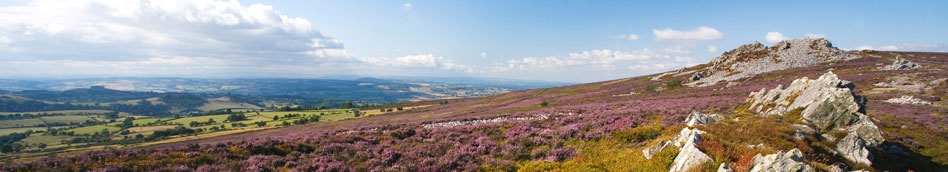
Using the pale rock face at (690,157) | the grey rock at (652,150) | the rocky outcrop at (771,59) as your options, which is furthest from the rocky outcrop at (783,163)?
the rocky outcrop at (771,59)

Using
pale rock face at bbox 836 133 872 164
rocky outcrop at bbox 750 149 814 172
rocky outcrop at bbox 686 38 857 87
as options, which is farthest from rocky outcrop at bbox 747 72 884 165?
rocky outcrop at bbox 686 38 857 87

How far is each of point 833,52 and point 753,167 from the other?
294ft

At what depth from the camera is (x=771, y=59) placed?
72250 mm

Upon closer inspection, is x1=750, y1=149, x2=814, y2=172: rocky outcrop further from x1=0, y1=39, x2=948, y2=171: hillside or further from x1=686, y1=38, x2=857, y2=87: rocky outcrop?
x1=686, y1=38, x2=857, y2=87: rocky outcrop

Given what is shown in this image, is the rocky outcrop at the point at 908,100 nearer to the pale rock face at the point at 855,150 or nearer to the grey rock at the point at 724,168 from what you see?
the pale rock face at the point at 855,150

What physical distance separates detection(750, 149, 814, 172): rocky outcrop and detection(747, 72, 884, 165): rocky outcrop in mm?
5474

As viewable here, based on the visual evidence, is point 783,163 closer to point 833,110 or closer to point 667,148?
point 667,148

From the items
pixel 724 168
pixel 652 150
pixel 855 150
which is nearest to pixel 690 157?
pixel 724 168

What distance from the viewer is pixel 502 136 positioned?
22.2 metres

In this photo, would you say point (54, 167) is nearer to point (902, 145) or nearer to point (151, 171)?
point (151, 171)

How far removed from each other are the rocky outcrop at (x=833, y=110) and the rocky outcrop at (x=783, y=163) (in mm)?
5474

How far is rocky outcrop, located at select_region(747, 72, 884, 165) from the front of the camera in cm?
1180

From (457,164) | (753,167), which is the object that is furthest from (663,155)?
(457,164)

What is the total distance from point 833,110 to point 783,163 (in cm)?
1237
